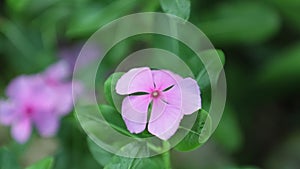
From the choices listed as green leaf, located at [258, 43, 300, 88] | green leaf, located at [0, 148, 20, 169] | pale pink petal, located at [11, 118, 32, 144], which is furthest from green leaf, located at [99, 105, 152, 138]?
green leaf, located at [258, 43, 300, 88]

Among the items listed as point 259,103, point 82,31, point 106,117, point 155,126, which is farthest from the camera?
point 259,103

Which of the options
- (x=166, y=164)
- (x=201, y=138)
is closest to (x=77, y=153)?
(x=166, y=164)

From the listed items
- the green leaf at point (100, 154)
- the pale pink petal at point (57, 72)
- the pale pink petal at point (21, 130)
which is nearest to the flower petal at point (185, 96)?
the green leaf at point (100, 154)

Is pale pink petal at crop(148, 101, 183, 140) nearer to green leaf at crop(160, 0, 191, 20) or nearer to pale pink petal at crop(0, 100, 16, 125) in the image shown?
green leaf at crop(160, 0, 191, 20)

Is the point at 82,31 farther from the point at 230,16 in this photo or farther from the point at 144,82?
the point at 144,82

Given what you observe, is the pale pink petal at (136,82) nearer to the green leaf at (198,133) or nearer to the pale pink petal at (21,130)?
the green leaf at (198,133)
